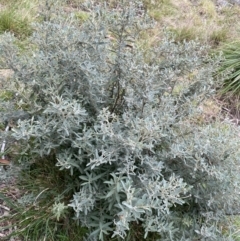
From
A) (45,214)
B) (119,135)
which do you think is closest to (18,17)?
(45,214)

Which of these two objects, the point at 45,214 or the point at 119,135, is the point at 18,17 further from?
the point at 119,135

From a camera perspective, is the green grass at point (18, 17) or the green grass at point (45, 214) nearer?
the green grass at point (45, 214)

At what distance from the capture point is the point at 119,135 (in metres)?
1.69

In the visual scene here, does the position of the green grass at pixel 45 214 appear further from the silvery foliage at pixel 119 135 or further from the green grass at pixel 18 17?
the green grass at pixel 18 17

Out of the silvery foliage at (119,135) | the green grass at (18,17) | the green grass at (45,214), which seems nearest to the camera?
the silvery foliage at (119,135)

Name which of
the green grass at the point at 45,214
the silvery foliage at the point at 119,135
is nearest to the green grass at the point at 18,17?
the silvery foliage at the point at 119,135

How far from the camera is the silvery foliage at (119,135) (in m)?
1.73

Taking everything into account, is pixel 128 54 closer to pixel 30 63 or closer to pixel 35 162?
pixel 30 63

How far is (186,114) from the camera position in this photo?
210cm

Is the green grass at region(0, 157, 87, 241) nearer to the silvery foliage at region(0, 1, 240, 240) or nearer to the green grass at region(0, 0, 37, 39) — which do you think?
the silvery foliage at region(0, 1, 240, 240)

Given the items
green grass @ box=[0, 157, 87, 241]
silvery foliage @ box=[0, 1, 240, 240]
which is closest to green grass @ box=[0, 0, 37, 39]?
silvery foliage @ box=[0, 1, 240, 240]

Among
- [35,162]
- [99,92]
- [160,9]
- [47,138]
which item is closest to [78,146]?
[47,138]

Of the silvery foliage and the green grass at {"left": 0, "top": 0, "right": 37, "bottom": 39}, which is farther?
the green grass at {"left": 0, "top": 0, "right": 37, "bottom": 39}

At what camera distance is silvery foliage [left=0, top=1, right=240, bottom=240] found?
1726mm
